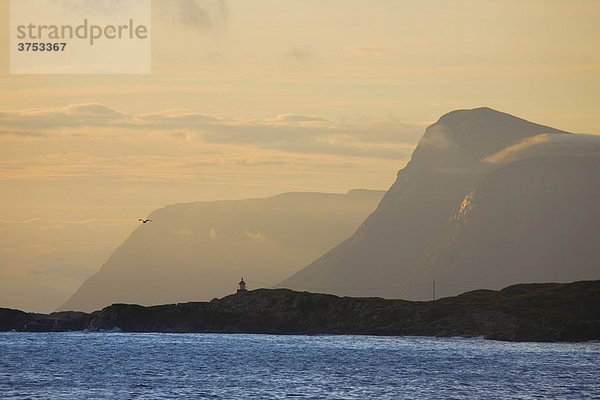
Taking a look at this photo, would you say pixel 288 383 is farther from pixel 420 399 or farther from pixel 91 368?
pixel 91 368

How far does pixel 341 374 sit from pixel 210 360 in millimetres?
36432

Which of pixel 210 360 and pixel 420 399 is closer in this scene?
pixel 420 399

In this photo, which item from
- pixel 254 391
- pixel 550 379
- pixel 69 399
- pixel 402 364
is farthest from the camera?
pixel 402 364

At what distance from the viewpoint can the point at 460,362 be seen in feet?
602

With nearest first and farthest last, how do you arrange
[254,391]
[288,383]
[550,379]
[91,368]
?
[254,391] → [288,383] → [550,379] → [91,368]

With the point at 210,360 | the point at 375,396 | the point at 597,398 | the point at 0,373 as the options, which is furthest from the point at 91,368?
the point at 597,398

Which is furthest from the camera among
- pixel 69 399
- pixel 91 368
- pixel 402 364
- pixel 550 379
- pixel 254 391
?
pixel 402 364

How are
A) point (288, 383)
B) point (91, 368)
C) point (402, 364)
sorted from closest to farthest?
point (288, 383)
point (91, 368)
point (402, 364)

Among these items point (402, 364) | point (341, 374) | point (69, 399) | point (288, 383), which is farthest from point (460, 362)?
point (69, 399)

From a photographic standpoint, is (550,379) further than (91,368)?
No

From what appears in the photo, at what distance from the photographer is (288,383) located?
132750mm

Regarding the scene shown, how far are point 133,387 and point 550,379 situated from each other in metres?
55.4

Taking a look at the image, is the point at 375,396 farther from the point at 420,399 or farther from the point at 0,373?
the point at 0,373

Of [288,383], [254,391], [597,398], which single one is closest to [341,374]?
[288,383]
